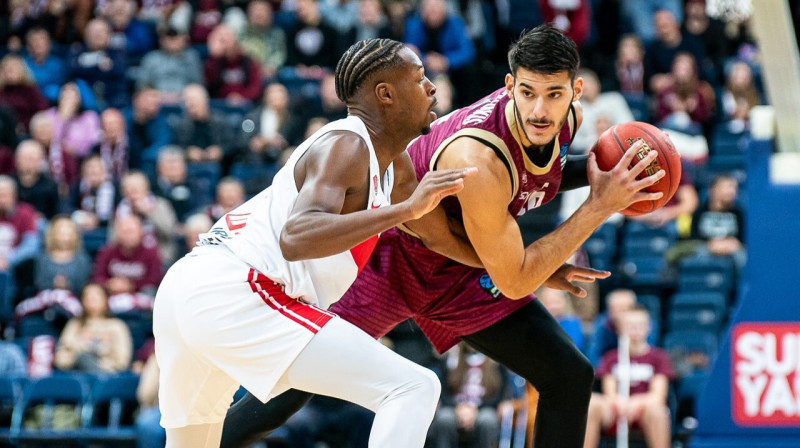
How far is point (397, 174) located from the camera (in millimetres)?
4691

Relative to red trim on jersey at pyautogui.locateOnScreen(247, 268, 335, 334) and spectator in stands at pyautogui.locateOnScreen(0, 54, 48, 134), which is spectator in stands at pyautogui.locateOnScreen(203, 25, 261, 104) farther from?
red trim on jersey at pyautogui.locateOnScreen(247, 268, 335, 334)

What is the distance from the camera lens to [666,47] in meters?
12.2

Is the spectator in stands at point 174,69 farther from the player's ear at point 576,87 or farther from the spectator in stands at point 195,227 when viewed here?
the player's ear at point 576,87

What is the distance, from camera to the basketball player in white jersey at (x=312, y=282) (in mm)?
3896

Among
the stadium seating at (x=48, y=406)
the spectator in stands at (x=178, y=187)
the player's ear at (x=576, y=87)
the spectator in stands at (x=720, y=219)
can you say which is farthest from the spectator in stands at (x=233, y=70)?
the player's ear at (x=576, y=87)

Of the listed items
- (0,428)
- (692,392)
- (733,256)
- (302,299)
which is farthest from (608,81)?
(302,299)

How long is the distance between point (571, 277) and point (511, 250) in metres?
0.50

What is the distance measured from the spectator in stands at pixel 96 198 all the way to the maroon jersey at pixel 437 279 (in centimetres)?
691

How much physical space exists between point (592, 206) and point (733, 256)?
222 inches

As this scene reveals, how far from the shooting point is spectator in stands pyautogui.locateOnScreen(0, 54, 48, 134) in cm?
1288

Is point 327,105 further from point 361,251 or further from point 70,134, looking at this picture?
point 361,251

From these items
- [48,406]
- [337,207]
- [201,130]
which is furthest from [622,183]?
[201,130]

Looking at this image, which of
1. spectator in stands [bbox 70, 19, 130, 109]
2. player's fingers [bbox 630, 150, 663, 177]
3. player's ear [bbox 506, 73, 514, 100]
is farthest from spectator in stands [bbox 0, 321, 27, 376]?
player's fingers [bbox 630, 150, 663, 177]

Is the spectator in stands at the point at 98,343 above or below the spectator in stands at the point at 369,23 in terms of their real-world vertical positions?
below
